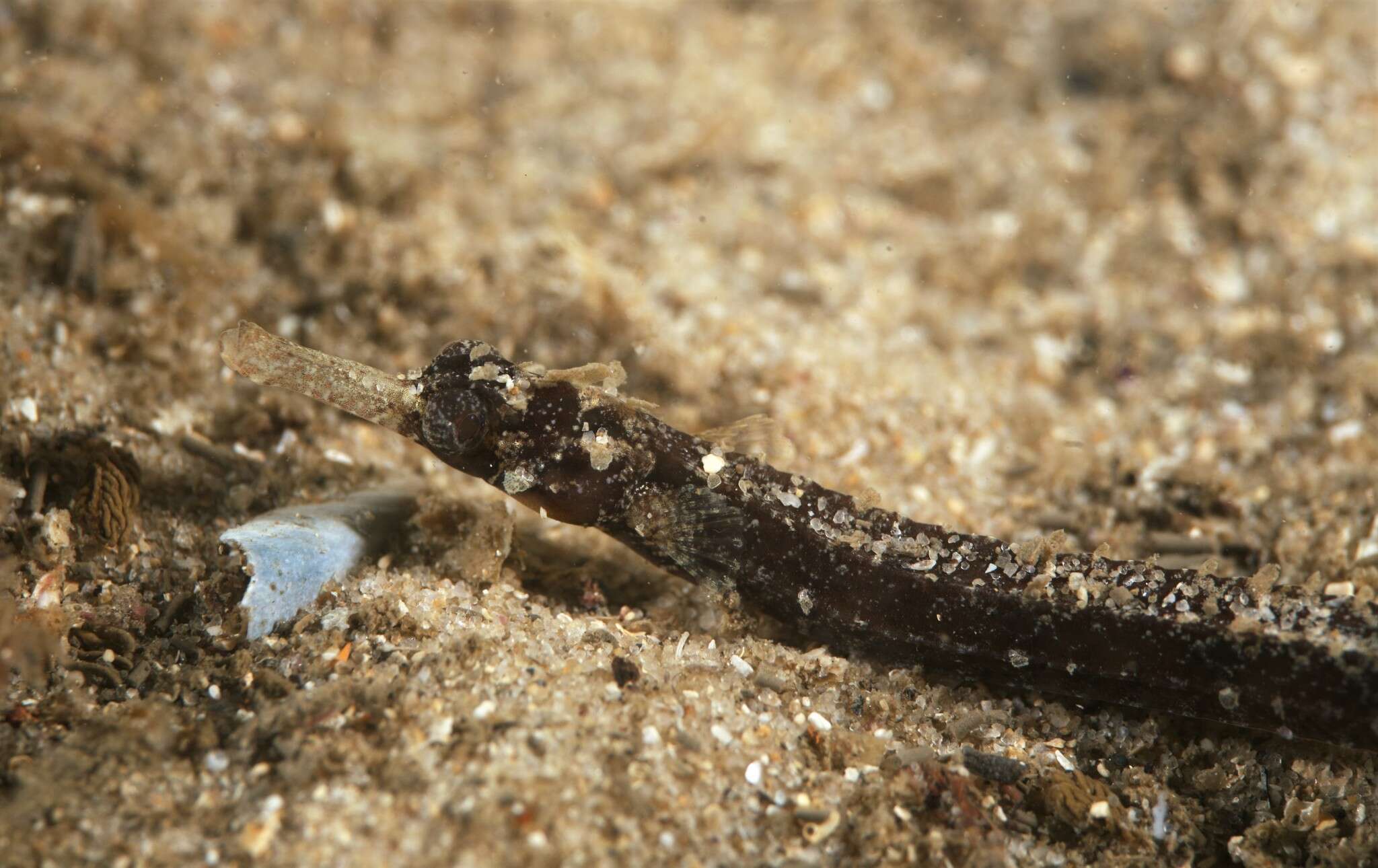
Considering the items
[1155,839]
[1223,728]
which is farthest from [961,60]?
[1155,839]

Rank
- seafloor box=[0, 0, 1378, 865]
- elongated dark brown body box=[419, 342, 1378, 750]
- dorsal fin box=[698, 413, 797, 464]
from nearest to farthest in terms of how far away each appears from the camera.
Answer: seafloor box=[0, 0, 1378, 865] < elongated dark brown body box=[419, 342, 1378, 750] < dorsal fin box=[698, 413, 797, 464]

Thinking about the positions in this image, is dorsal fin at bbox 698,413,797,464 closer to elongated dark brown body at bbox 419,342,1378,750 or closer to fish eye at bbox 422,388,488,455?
elongated dark brown body at bbox 419,342,1378,750

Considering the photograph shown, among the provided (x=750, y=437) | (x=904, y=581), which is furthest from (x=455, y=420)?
(x=904, y=581)

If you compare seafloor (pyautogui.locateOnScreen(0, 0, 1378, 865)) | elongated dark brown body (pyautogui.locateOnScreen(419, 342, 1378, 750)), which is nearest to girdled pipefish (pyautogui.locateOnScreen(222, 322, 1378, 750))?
elongated dark brown body (pyautogui.locateOnScreen(419, 342, 1378, 750))

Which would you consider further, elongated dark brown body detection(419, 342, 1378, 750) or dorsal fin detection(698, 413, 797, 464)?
→ dorsal fin detection(698, 413, 797, 464)

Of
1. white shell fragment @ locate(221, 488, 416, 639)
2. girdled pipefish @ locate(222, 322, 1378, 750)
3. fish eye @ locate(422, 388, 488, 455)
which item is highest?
girdled pipefish @ locate(222, 322, 1378, 750)

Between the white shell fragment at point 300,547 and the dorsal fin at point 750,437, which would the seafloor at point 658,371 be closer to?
the white shell fragment at point 300,547

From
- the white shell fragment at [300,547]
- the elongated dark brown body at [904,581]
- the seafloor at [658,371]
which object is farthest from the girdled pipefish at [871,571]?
the white shell fragment at [300,547]
